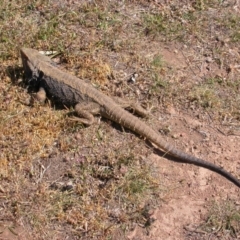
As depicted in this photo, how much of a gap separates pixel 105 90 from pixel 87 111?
1.87 feet

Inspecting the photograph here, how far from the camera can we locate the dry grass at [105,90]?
20.7ft

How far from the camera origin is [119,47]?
329 inches

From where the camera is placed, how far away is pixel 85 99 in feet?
24.2

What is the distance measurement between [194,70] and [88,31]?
1715mm

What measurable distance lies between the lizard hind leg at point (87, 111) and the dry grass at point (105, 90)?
0.34 feet

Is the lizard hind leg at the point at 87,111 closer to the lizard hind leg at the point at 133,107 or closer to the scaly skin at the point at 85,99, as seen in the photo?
the scaly skin at the point at 85,99

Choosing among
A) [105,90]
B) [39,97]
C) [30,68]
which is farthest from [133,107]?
[30,68]

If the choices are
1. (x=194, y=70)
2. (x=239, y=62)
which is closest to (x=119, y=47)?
(x=194, y=70)

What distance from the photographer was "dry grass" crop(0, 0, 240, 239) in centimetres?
632

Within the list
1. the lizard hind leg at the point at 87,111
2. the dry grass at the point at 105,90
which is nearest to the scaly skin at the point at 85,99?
the lizard hind leg at the point at 87,111

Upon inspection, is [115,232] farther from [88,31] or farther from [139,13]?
[139,13]

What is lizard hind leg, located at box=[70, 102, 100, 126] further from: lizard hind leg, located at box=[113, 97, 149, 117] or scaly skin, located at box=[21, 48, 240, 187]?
lizard hind leg, located at box=[113, 97, 149, 117]

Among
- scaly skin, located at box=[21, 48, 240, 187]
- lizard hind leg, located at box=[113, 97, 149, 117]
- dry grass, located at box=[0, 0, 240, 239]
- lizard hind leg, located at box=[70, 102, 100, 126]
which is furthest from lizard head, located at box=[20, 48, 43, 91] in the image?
lizard hind leg, located at box=[113, 97, 149, 117]

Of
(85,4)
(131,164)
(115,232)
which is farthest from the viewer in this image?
(85,4)
